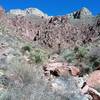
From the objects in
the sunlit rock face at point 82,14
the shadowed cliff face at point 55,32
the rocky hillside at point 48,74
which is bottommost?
the rocky hillside at point 48,74

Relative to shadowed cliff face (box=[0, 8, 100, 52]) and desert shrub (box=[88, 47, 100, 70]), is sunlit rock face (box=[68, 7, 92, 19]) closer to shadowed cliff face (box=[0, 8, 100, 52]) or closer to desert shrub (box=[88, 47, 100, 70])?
shadowed cliff face (box=[0, 8, 100, 52])

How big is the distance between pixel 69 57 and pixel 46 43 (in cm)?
2417

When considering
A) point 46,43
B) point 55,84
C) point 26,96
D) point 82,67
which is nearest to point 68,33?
point 46,43

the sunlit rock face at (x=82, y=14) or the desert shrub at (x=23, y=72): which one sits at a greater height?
the sunlit rock face at (x=82, y=14)

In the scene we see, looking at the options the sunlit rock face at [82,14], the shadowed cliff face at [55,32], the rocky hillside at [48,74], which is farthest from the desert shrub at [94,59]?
the sunlit rock face at [82,14]

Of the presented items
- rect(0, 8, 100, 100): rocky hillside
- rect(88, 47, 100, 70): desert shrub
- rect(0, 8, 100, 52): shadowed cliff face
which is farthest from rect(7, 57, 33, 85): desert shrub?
rect(0, 8, 100, 52): shadowed cliff face

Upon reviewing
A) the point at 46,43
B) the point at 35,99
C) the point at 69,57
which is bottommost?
the point at 35,99

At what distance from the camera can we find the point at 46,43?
41.2 metres

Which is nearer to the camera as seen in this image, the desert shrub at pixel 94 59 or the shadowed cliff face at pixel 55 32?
the desert shrub at pixel 94 59

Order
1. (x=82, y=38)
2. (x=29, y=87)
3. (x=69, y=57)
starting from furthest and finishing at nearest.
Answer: (x=82, y=38)
(x=69, y=57)
(x=29, y=87)

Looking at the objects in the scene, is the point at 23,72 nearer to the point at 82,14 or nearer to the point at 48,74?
the point at 48,74

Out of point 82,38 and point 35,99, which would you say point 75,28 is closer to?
point 82,38

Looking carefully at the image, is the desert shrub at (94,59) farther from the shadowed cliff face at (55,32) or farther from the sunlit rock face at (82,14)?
the sunlit rock face at (82,14)

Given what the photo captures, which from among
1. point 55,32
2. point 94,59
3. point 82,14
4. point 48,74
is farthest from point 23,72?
point 82,14
